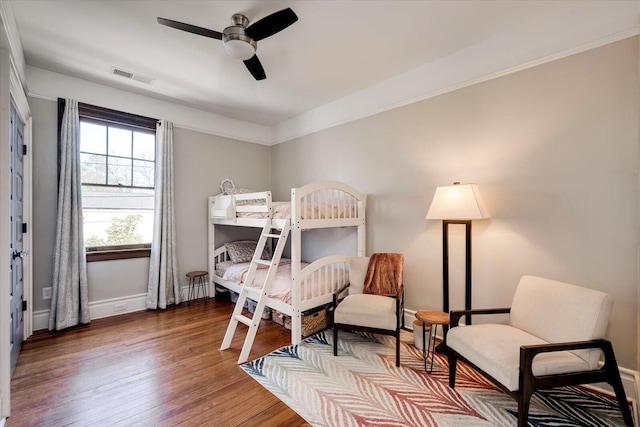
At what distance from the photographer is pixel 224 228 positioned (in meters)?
4.40

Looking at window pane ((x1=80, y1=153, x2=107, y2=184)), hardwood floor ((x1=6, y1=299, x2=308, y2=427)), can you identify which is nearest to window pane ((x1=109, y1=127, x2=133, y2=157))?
window pane ((x1=80, y1=153, x2=107, y2=184))

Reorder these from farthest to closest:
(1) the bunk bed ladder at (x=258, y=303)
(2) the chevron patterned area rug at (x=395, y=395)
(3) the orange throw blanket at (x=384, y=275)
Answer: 1. (3) the orange throw blanket at (x=384, y=275)
2. (1) the bunk bed ladder at (x=258, y=303)
3. (2) the chevron patterned area rug at (x=395, y=395)

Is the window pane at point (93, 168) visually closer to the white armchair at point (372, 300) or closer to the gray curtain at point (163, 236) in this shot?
the gray curtain at point (163, 236)

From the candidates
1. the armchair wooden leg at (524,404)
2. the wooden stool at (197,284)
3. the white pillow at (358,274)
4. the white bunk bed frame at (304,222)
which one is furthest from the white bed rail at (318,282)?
the wooden stool at (197,284)

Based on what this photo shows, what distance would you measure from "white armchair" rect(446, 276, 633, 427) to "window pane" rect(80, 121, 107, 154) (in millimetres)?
4203

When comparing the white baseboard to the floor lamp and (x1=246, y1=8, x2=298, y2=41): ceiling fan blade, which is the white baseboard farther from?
the floor lamp

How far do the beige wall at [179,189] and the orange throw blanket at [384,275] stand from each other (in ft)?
8.60

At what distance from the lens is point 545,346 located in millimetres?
1517

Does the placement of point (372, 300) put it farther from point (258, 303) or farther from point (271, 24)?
point (271, 24)

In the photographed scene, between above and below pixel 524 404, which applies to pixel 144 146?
above

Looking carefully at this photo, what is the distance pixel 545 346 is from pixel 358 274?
1.66 m

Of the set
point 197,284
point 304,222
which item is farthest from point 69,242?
point 304,222

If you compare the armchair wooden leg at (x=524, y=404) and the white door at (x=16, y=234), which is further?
the white door at (x=16, y=234)

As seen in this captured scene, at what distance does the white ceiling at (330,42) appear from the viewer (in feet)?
6.72
